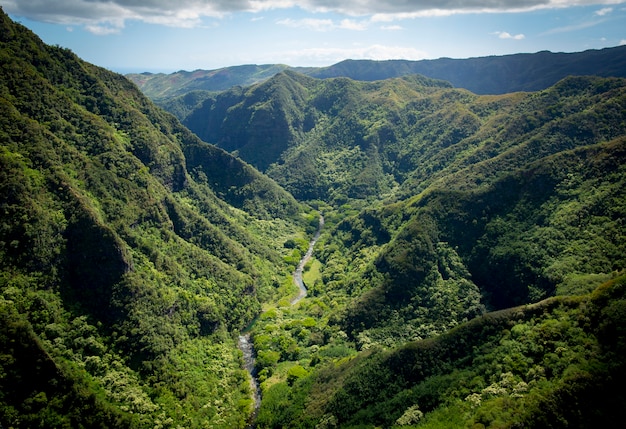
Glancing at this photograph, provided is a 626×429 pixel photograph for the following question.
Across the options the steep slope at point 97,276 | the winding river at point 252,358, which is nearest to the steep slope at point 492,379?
the winding river at point 252,358

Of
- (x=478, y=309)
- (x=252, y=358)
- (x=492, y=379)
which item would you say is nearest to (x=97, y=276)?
(x=252, y=358)

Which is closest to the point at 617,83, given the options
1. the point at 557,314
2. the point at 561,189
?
the point at 561,189

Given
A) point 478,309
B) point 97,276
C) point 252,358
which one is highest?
point 97,276

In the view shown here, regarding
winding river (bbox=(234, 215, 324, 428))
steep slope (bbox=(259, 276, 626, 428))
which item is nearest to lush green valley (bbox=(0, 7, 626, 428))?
steep slope (bbox=(259, 276, 626, 428))

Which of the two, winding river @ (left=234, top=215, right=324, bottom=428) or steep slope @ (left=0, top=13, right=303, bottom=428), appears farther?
winding river @ (left=234, top=215, right=324, bottom=428)

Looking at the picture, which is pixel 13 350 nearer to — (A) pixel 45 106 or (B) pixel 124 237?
(B) pixel 124 237

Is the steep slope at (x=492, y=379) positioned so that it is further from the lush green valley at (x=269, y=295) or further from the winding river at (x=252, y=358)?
the winding river at (x=252, y=358)

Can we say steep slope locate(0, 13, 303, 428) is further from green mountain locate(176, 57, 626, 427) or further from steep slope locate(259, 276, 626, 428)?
steep slope locate(259, 276, 626, 428)

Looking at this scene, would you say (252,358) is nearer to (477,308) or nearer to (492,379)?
(477,308)
